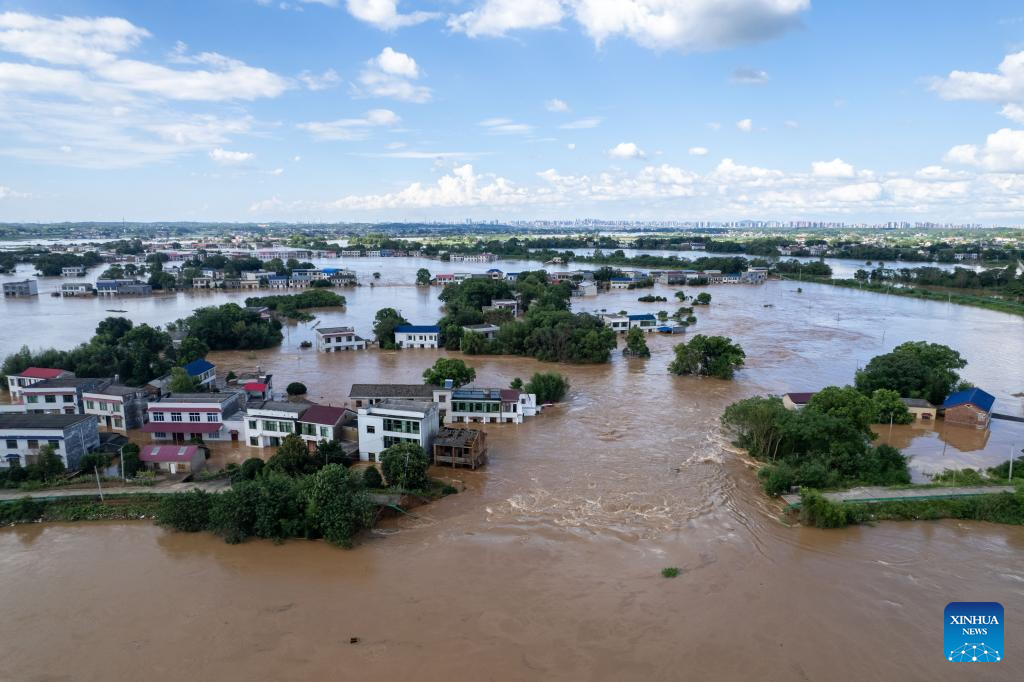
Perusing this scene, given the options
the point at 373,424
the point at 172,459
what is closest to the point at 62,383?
the point at 172,459

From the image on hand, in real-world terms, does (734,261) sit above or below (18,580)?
above

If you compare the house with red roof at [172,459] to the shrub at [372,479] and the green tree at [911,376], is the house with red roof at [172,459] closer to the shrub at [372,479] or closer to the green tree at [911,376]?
the shrub at [372,479]

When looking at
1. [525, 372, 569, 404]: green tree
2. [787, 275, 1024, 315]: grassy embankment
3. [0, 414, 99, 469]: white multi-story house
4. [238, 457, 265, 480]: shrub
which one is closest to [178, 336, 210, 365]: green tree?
[0, 414, 99, 469]: white multi-story house

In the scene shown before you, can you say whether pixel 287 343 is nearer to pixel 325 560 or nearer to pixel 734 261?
pixel 325 560

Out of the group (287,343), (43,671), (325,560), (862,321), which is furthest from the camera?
(862,321)

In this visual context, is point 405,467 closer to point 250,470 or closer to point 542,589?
point 250,470

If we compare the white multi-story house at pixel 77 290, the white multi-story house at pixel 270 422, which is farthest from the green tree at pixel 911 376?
the white multi-story house at pixel 77 290

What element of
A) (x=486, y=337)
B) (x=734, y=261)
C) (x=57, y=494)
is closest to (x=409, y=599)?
(x=57, y=494)
